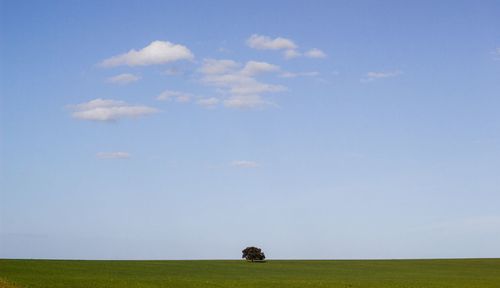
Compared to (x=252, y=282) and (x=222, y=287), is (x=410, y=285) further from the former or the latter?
(x=222, y=287)

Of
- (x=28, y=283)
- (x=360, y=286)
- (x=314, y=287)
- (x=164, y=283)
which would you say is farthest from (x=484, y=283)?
(x=28, y=283)

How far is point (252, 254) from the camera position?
4437 inches

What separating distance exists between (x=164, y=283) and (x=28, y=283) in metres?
11.0

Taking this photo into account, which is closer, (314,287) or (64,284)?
(64,284)

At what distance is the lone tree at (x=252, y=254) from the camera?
369 feet

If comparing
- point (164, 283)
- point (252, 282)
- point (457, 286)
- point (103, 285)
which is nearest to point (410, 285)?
point (457, 286)

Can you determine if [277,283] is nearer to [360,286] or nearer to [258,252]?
[360,286]

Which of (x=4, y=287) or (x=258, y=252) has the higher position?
(x=258, y=252)

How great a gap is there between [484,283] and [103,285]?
36.2 meters

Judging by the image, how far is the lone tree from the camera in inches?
4430

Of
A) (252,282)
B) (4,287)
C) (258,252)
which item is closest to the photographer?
(4,287)

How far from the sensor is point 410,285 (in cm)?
5728

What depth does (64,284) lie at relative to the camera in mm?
49000

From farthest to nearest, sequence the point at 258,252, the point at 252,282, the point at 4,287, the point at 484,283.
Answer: the point at 258,252 < the point at 484,283 < the point at 252,282 < the point at 4,287
